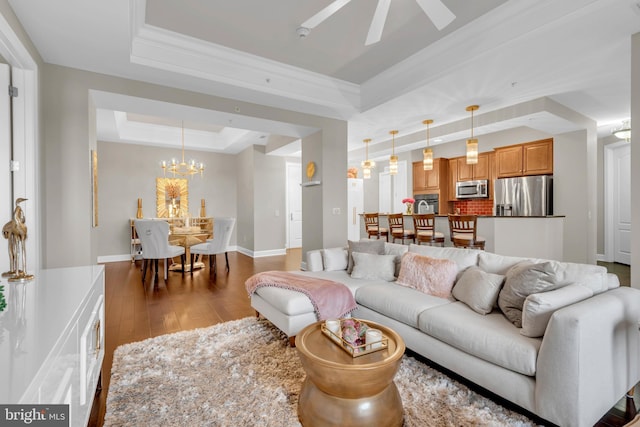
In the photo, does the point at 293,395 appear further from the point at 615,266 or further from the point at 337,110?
the point at 615,266

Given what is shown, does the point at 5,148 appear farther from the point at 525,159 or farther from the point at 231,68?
the point at 525,159

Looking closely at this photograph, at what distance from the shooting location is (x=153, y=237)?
4.74 m

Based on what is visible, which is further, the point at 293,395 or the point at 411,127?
the point at 411,127

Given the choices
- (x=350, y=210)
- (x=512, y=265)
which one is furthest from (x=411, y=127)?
(x=512, y=265)

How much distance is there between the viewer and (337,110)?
4746 millimetres

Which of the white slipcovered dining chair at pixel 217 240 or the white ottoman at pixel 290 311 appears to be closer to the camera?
the white ottoman at pixel 290 311

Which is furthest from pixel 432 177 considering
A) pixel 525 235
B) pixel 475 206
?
pixel 525 235

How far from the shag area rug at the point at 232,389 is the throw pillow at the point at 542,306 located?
50 cm

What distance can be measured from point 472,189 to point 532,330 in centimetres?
567

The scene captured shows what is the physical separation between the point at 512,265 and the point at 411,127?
4.05m

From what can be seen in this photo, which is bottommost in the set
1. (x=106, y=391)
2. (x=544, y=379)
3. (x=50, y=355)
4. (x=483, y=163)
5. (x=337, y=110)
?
(x=106, y=391)

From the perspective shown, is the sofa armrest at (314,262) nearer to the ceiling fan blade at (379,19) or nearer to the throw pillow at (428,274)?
the throw pillow at (428,274)

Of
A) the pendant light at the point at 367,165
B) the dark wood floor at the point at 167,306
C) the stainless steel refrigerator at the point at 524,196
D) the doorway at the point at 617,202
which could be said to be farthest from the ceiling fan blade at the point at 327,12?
the doorway at the point at 617,202

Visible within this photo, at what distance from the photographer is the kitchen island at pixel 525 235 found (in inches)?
171
